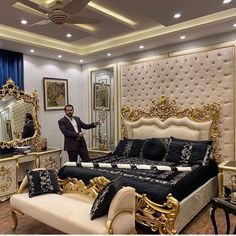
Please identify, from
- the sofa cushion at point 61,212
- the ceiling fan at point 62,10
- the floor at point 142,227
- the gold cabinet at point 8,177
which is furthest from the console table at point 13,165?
the ceiling fan at point 62,10

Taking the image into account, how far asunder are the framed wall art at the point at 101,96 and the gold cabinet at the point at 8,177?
7.49 ft

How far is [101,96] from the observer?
5.52m

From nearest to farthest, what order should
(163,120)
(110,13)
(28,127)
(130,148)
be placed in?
(110,13)
(130,148)
(163,120)
(28,127)

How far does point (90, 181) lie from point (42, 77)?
3034 mm

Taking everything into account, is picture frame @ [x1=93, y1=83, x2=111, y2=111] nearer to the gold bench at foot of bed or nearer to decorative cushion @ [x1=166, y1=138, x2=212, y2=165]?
decorative cushion @ [x1=166, y1=138, x2=212, y2=165]

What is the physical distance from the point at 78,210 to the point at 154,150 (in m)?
1.97

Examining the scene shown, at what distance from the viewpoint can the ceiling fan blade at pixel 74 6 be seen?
220 cm

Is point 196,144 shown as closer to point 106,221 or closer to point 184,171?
point 184,171

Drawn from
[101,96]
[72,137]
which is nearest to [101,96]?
[101,96]

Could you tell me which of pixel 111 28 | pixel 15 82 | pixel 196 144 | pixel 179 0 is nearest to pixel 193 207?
pixel 196 144

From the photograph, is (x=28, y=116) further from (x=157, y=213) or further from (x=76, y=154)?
(x=157, y=213)

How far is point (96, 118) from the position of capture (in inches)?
222

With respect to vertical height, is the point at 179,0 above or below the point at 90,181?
above

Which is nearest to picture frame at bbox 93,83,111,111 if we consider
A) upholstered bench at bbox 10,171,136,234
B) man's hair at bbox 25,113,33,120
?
man's hair at bbox 25,113,33,120
